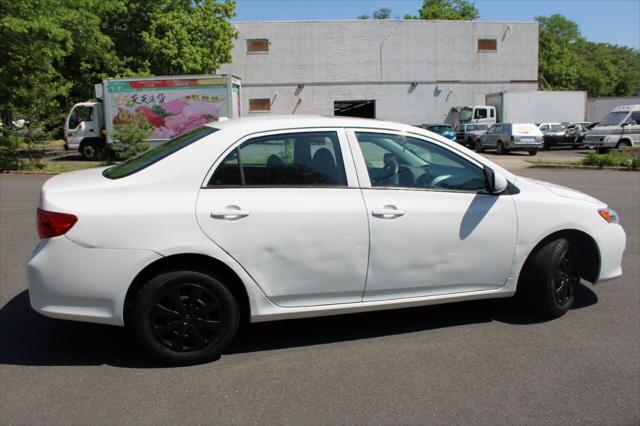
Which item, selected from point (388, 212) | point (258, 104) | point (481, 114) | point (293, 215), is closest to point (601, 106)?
point (481, 114)

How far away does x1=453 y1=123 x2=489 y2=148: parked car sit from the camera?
1336 inches

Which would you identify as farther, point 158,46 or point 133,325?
point 158,46

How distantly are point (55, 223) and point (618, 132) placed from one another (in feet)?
91.3

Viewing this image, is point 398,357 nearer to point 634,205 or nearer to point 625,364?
point 625,364

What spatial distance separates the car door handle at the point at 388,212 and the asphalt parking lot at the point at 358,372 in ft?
3.24

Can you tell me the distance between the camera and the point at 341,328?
4.79 m

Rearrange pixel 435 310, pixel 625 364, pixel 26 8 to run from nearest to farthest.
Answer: pixel 625 364, pixel 435 310, pixel 26 8

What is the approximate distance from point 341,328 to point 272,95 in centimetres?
3554

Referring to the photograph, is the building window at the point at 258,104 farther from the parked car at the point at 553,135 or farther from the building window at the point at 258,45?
the parked car at the point at 553,135

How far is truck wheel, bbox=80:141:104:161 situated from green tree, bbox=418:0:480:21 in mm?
49132

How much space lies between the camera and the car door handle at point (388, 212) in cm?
422

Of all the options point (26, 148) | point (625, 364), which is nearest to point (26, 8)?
point (26, 148)

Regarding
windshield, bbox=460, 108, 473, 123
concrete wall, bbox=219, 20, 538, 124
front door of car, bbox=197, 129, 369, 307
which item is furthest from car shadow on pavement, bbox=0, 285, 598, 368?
concrete wall, bbox=219, 20, 538, 124

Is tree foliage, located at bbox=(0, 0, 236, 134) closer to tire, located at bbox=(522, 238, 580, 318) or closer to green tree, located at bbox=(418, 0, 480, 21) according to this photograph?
tire, located at bbox=(522, 238, 580, 318)
